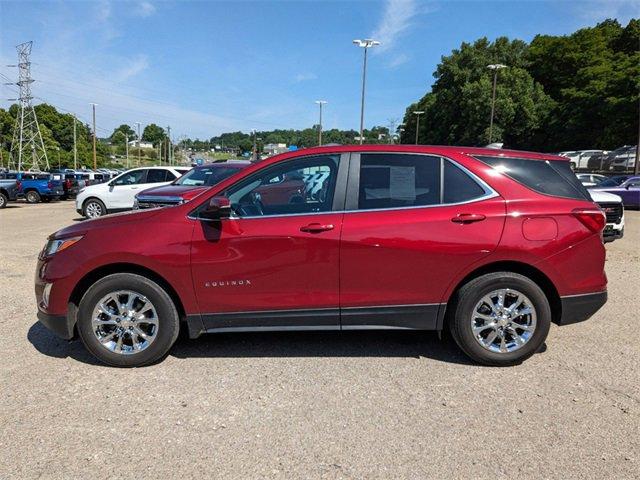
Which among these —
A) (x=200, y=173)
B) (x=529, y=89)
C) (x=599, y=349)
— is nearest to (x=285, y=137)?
(x=529, y=89)

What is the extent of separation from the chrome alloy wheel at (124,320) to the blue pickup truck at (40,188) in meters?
24.2

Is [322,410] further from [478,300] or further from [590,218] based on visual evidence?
[590,218]

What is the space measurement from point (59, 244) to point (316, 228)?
6.94 feet

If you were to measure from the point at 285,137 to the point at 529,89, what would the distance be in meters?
71.1

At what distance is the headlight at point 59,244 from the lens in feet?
13.6

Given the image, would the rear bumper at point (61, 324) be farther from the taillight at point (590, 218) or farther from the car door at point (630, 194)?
the car door at point (630, 194)

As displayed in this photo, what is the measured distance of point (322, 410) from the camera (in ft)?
11.4

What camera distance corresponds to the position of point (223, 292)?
4.05 m

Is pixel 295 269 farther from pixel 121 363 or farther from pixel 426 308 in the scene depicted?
pixel 121 363

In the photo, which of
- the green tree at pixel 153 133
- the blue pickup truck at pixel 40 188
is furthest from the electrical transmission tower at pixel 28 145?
the green tree at pixel 153 133

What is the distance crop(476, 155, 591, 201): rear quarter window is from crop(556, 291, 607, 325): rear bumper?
2.63 ft

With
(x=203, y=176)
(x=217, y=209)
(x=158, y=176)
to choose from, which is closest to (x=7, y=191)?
(x=158, y=176)

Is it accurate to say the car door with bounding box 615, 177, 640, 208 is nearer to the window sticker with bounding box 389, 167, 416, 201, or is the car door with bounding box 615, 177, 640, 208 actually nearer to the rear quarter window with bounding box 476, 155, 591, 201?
the rear quarter window with bounding box 476, 155, 591, 201

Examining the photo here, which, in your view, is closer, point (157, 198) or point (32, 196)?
point (157, 198)
